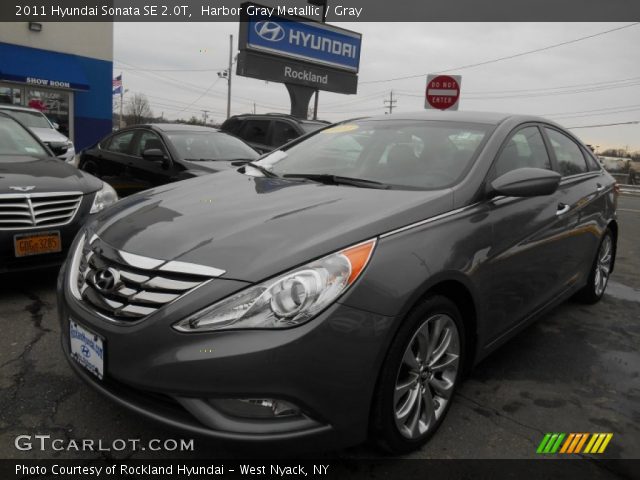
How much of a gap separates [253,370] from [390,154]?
1.74 metres

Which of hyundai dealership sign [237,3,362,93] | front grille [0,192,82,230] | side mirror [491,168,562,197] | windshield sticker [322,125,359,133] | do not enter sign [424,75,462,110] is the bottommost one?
front grille [0,192,82,230]

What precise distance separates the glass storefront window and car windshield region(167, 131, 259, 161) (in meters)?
13.3

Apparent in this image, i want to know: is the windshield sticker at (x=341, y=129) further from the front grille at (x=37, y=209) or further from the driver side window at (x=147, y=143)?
the driver side window at (x=147, y=143)

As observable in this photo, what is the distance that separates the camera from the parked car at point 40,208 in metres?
3.81

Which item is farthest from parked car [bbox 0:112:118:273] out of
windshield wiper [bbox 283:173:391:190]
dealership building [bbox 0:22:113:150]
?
dealership building [bbox 0:22:113:150]

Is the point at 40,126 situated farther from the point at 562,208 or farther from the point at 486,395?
the point at 486,395

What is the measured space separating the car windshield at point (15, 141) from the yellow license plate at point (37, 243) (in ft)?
4.21

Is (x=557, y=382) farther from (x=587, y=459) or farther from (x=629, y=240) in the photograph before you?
(x=629, y=240)

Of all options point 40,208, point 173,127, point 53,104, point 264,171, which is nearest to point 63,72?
point 53,104

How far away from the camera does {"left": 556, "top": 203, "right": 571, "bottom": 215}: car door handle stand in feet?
10.9

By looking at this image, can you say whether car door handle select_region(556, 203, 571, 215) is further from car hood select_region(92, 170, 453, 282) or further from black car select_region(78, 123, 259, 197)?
black car select_region(78, 123, 259, 197)

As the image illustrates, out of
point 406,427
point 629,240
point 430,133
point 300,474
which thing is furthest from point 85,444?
point 629,240

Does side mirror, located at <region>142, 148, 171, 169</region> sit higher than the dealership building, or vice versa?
the dealership building

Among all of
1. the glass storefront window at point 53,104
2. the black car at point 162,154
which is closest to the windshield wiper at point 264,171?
the black car at point 162,154
